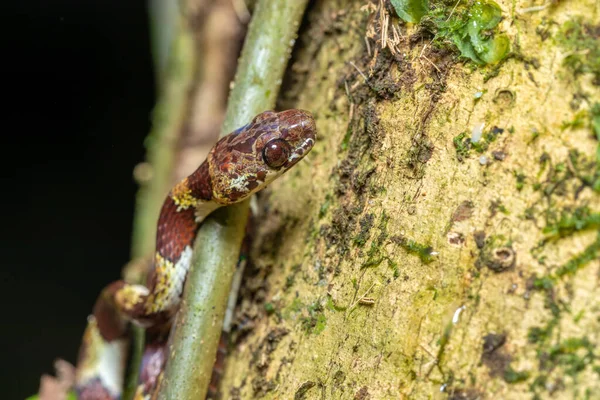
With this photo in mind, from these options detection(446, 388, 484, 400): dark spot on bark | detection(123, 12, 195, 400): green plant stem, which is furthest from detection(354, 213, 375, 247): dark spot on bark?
detection(123, 12, 195, 400): green plant stem

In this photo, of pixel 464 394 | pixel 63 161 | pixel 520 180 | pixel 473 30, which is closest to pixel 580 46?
pixel 473 30

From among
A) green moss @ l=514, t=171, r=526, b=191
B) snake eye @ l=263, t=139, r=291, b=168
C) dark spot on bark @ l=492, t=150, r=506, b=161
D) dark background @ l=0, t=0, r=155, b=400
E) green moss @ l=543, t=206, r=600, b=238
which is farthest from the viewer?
dark background @ l=0, t=0, r=155, b=400

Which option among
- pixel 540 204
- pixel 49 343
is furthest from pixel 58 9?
pixel 540 204

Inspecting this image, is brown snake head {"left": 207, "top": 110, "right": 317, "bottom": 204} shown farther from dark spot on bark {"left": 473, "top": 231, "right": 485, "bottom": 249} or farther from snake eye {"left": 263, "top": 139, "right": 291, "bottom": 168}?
dark spot on bark {"left": 473, "top": 231, "right": 485, "bottom": 249}

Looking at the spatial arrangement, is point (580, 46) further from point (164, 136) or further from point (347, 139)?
point (164, 136)

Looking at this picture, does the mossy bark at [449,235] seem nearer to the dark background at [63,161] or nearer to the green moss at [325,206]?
the green moss at [325,206]

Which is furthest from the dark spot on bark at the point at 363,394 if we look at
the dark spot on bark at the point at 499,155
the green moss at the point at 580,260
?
the dark spot on bark at the point at 499,155
